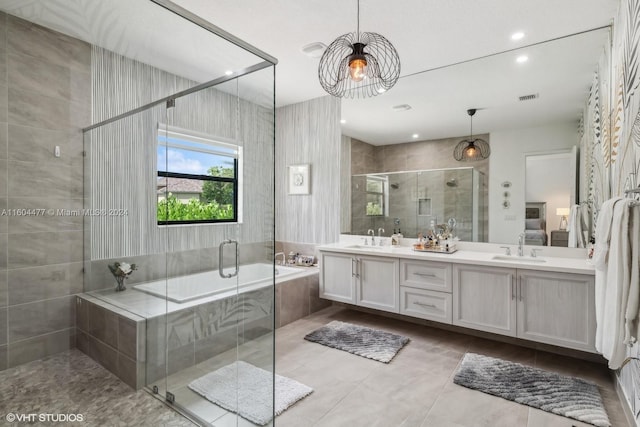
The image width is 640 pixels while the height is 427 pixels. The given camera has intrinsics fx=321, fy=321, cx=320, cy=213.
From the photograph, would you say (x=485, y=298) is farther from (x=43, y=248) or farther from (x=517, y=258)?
(x=43, y=248)

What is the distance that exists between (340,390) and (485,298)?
1.47m

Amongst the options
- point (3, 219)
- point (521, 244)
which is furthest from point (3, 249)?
point (521, 244)

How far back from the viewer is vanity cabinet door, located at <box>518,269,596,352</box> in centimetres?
233

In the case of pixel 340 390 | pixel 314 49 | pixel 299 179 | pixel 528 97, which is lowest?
pixel 340 390

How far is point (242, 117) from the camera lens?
1.75 metres

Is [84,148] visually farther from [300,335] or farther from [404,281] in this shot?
[404,281]

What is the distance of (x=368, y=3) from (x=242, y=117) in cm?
132

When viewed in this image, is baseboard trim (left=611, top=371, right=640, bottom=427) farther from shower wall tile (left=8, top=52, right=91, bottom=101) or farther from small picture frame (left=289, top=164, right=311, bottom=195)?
small picture frame (left=289, top=164, right=311, bottom=195)

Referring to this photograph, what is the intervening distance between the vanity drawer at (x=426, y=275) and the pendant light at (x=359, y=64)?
64.2 inches

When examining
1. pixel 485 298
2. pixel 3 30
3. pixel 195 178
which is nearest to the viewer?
pixel 3 30

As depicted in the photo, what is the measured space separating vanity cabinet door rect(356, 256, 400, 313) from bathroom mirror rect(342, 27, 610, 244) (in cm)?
60

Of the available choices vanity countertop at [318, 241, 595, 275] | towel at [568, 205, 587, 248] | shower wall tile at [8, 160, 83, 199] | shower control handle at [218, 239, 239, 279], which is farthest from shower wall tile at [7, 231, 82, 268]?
towel at [568, 205, 587, 248]

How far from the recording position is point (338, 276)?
3.63m

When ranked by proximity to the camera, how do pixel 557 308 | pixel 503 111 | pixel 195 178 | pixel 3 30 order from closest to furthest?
pixel 3 30 → pixel 195 178 → pixel 557 308 → pixel 503 111
